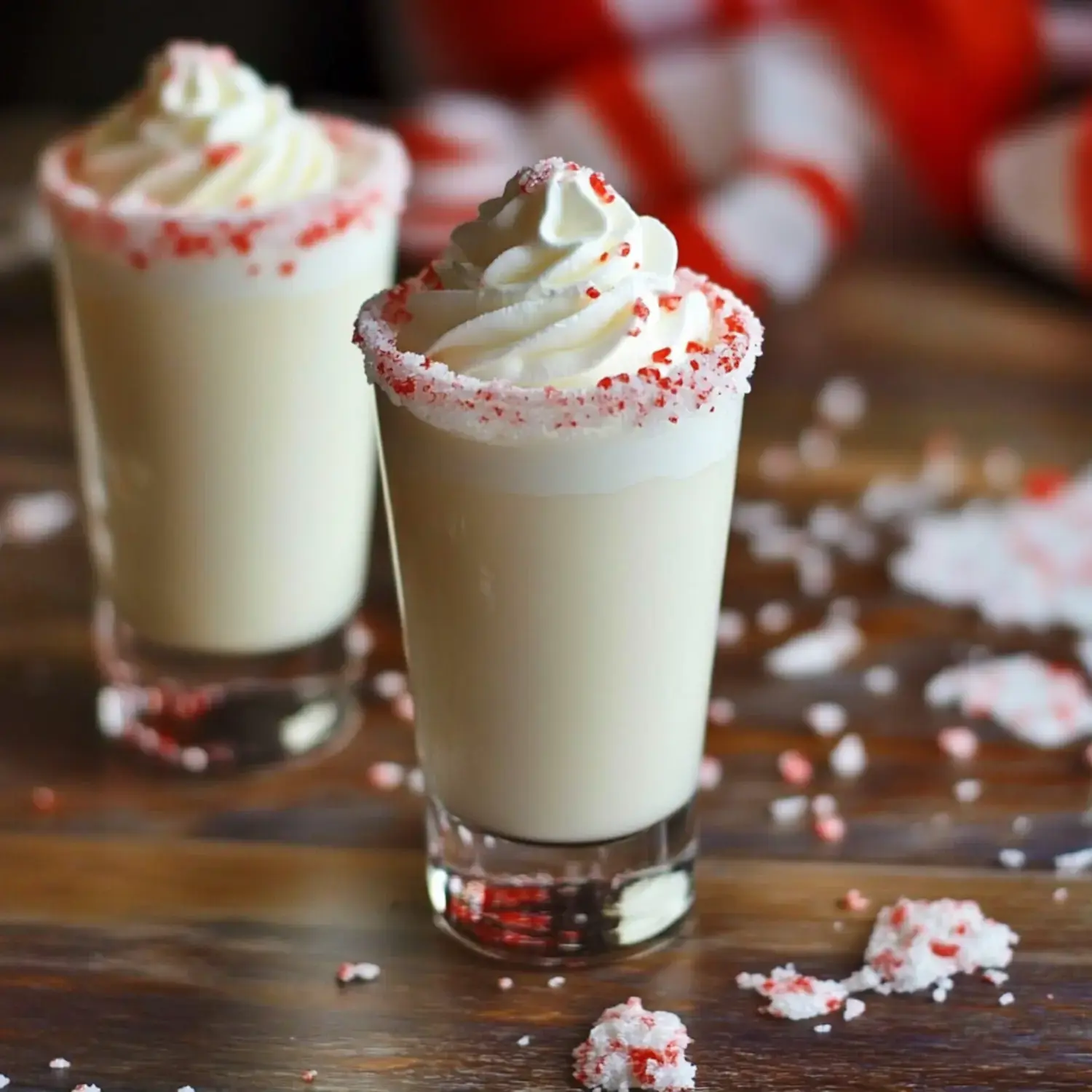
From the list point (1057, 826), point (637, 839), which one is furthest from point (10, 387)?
point (1057, 826)

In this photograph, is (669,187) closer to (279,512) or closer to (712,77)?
(712,77)

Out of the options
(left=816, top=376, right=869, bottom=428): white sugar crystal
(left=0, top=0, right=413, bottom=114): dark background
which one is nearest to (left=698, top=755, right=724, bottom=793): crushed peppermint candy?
(left=816, top=376, right=869, bottom=428): white sugar crystal

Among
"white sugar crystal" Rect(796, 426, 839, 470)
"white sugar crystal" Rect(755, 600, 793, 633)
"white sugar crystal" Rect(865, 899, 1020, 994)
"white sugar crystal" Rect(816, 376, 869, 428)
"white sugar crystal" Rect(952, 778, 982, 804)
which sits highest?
"white sugar crystal" Rect(865, 899, 1020, 994)

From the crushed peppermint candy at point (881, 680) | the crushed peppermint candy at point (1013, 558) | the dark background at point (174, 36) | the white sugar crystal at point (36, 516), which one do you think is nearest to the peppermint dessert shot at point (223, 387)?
the white sugar crystal at point (36, 516)

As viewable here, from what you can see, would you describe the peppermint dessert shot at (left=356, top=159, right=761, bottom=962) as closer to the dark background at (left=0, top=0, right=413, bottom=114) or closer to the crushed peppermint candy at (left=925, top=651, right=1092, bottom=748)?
the crushed peppermint candy at (left=925, top=651, right=1092, bottom=748)

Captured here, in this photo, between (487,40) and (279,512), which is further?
(487,40)

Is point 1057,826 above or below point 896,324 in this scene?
above

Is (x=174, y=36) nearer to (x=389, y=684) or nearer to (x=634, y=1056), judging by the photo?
(x=389, y=684)
